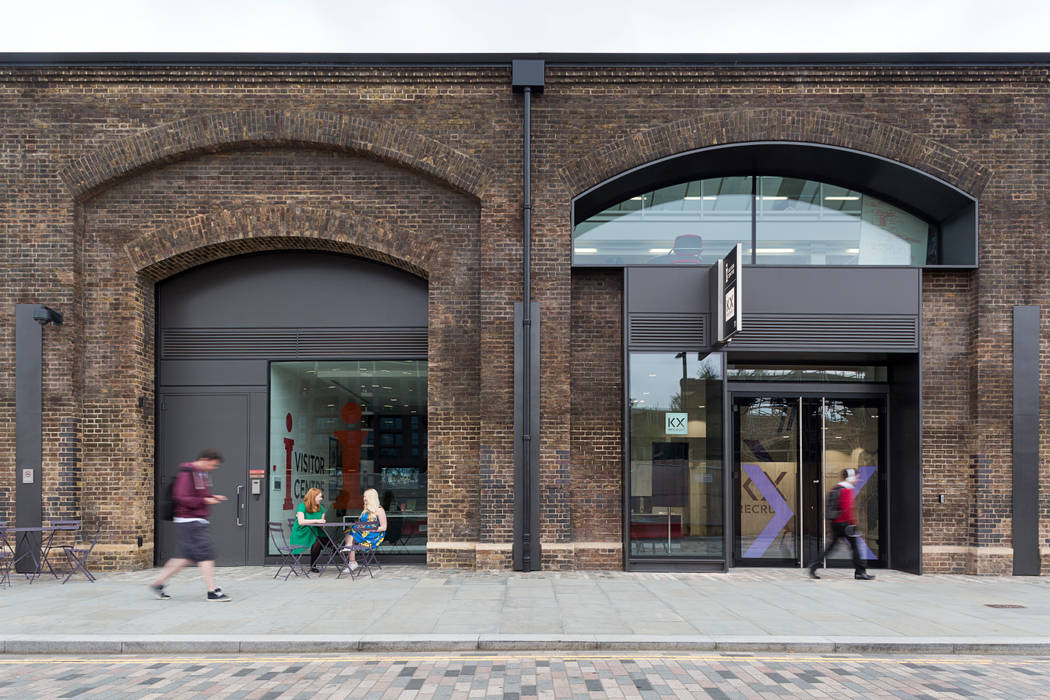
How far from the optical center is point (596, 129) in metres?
11.4

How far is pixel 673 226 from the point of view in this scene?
12.0 m

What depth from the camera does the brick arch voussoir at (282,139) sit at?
11.3 meters

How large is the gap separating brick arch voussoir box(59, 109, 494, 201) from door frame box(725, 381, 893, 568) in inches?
217

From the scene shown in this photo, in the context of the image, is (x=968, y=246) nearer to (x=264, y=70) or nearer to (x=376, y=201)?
(x=376, y=201)

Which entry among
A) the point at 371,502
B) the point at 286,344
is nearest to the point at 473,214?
the point at 286,344

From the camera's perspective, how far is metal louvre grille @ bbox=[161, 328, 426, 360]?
39.1 ft

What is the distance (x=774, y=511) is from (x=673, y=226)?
507cm

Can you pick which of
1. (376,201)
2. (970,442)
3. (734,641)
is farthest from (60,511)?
(970,442)

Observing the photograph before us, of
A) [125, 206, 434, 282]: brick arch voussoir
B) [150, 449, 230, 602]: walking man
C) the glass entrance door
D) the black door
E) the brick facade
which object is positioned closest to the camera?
[150, 449, 230, 602]: walking man

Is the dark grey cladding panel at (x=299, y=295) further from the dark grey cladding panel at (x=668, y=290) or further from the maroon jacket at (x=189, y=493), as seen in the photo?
the maroon jacket at (x=189, y=493)

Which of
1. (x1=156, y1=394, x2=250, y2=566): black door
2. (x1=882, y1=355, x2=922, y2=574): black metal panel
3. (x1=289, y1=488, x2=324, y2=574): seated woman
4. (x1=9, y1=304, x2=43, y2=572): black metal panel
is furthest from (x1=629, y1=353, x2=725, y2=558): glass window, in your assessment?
(x1=9, y1=304, x2=43, y2=572): black metal panel

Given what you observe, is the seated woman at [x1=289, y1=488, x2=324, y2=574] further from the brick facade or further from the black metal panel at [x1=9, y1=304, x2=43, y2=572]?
the black metal panel at [x1=9, y1=304, x2=43, y2=572]

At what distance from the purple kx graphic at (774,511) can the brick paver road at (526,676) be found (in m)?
5.12

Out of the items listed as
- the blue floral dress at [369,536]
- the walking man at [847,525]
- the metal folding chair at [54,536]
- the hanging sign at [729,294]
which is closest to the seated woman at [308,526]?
the blue floral dress at [369,536]
